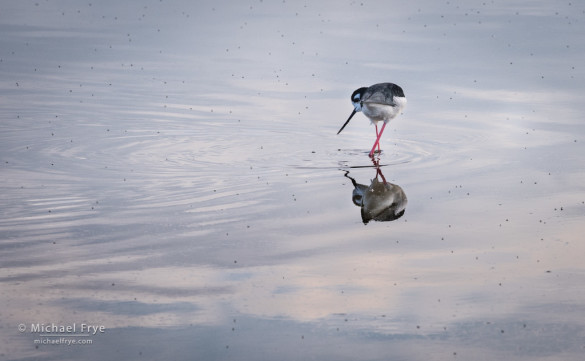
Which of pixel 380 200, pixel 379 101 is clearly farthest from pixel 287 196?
pixel 379 101

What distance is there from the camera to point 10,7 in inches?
1035

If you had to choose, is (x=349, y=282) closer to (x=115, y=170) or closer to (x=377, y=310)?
(x=377, y=310)

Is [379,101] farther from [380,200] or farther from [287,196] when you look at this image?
[287,196]

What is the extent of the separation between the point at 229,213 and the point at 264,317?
118 inches

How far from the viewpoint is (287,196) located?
37.1ft

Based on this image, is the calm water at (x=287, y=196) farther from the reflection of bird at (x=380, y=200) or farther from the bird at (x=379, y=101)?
the bird at (x=379, y=101)

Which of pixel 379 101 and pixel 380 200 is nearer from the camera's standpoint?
pixel 380 200

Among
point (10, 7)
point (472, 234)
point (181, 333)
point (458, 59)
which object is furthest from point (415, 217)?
point (10, 7)

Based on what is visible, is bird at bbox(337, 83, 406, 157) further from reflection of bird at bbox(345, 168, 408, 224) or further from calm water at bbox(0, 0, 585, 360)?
reflection of bird at bbox(345, 168, 408, 224)

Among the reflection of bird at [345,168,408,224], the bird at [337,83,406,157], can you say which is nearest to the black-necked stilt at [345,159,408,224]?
the reflection of bird at [345,168,408,224]

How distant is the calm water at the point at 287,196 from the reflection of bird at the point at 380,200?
0.15ft

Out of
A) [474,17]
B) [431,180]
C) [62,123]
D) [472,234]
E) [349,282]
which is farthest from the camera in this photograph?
[474,17]

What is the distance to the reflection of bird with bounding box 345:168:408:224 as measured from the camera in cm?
1070

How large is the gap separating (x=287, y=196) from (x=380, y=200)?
1.04 meters
